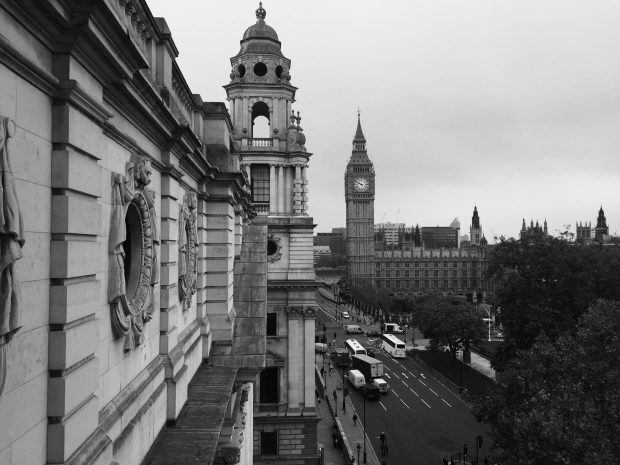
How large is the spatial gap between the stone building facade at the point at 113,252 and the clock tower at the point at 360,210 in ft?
380

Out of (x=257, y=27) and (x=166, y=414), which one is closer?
(x=166, y=414)

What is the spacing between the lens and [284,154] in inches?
1168

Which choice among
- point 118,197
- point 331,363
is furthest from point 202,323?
point 331,363

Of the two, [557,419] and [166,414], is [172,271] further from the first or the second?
[557,419]

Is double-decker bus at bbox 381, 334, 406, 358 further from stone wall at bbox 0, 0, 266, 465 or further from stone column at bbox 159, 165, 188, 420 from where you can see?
stone wall at bbox 0, 0, 266, 465

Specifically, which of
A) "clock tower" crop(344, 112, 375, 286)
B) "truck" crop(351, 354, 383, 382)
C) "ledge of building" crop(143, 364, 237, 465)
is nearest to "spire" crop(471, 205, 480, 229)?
"clock tower" crop(344, 112, 375, 286)

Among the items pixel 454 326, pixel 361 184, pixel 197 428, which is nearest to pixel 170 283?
pixel 197 428

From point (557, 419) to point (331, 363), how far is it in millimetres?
38324

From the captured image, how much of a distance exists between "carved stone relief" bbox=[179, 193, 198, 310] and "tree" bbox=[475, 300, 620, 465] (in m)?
10.5

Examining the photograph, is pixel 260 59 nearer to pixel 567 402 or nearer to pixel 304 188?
pixel 304 188

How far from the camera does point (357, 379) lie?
41.5 metres

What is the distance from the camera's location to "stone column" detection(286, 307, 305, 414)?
2800 centimetres

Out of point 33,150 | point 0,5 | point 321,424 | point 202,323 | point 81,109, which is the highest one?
point 0,5

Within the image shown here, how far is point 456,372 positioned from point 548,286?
846 inches
